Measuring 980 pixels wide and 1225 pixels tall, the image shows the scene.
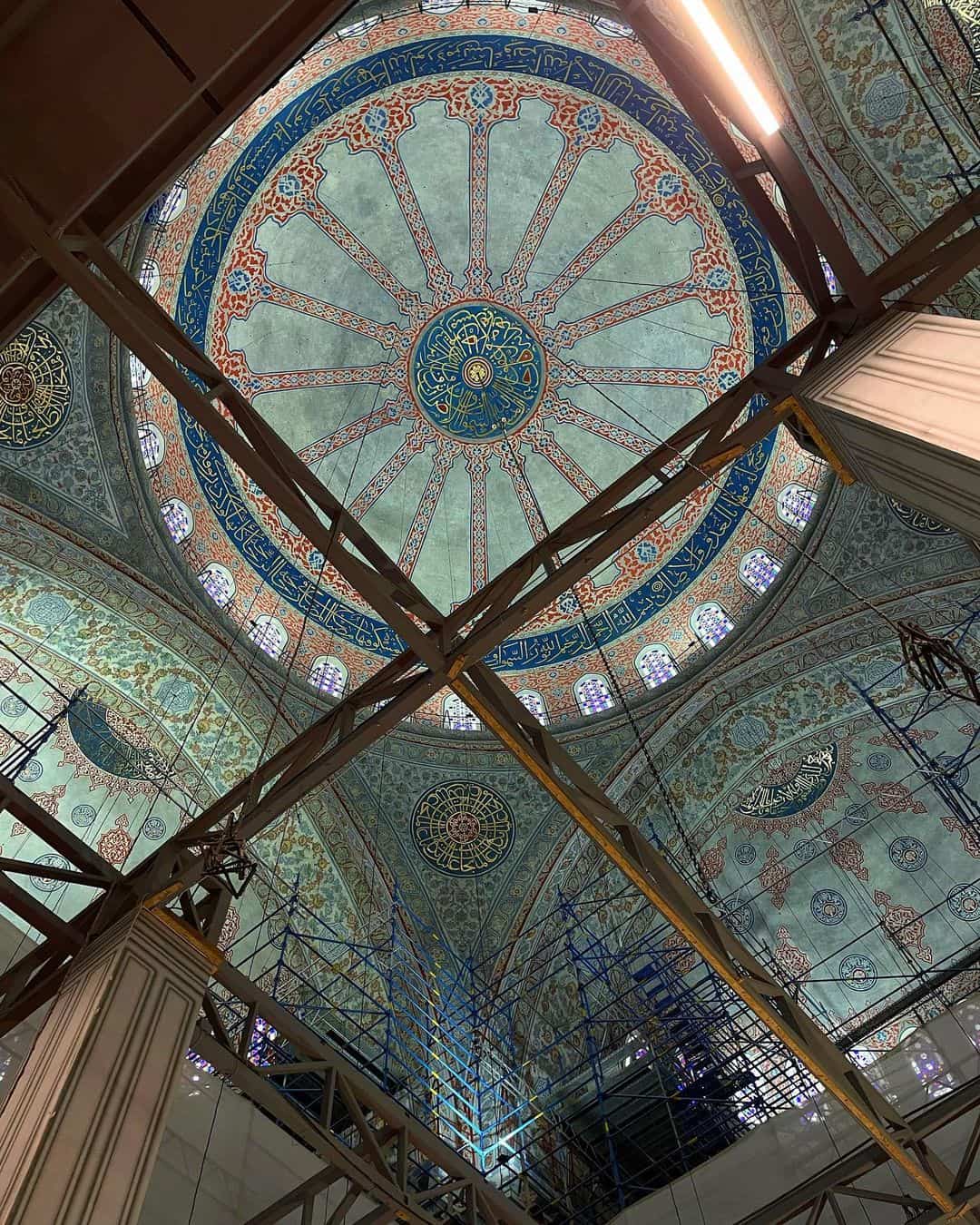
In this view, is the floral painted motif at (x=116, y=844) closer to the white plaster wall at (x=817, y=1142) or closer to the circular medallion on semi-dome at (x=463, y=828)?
the circular medallion on semi-dome at (x=463, y=828)

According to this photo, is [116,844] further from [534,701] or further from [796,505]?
[796,505]

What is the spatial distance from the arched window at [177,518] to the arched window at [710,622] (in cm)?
745

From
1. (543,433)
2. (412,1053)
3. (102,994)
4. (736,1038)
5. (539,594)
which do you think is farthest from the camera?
(543,433)

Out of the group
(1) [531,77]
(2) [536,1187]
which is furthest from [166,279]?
(2) [536,1187]

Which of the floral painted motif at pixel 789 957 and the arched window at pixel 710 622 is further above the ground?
the arched window at pixel 710 622

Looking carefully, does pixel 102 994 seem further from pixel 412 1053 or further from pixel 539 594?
pixel 412 1053

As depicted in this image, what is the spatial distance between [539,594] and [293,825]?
706cm

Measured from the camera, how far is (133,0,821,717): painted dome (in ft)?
45.4

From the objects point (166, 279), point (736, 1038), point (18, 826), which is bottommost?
point (736, 1038)

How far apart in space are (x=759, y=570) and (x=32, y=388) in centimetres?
983

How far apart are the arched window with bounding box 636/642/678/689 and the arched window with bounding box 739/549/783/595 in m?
1.63

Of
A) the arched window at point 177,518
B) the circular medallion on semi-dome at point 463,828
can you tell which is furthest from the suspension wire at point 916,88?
the arched window at point 177,518

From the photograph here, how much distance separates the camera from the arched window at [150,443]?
42.9 ft

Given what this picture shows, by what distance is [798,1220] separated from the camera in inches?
408
